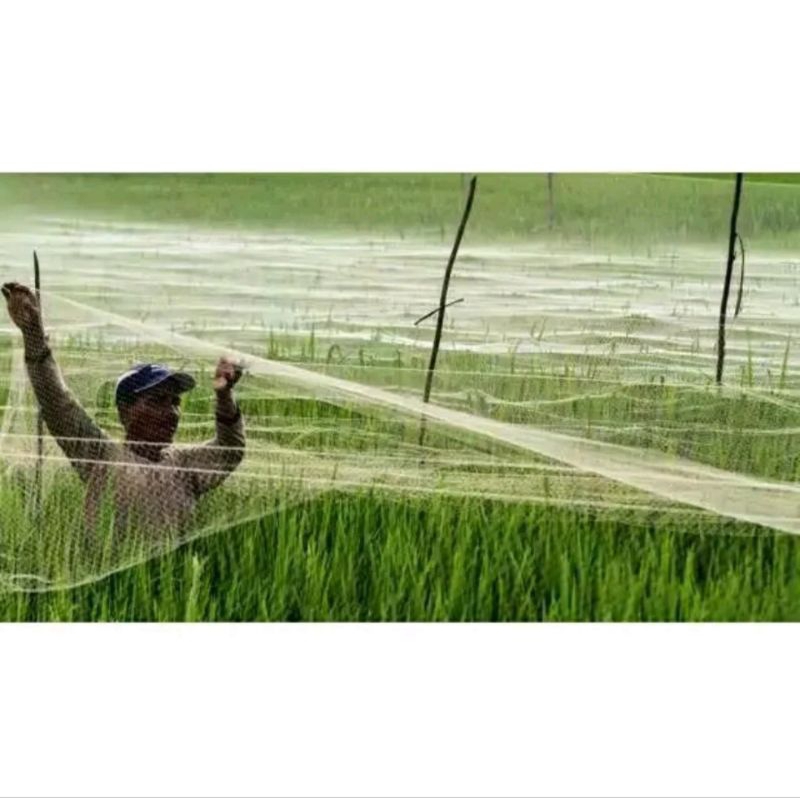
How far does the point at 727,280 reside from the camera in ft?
7.94

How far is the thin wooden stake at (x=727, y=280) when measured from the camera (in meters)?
2.40

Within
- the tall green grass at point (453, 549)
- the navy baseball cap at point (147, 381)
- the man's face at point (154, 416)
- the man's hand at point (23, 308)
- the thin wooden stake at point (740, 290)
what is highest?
the thin wooden stake at point (740, 290)

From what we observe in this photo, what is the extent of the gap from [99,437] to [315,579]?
0.43 metres

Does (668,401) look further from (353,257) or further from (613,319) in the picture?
(353,257)

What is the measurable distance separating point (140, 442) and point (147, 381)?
0.34ft

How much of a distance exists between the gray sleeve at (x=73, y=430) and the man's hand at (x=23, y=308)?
0.11 m

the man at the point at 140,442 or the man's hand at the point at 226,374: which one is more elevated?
the man's hand at the point at 226,374

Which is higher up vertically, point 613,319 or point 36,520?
point 613,319

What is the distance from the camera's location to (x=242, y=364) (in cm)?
238

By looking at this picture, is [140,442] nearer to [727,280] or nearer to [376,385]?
[376,385]

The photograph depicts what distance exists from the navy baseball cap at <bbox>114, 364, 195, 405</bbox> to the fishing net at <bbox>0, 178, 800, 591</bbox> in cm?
1

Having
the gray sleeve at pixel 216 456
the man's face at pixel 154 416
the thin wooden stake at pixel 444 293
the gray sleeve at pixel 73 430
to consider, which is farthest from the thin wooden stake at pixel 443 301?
the gray sleeve at pixel 73 430

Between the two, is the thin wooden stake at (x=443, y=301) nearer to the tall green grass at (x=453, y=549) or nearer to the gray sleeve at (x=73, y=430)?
the tall green grass at (x=453, y=549)

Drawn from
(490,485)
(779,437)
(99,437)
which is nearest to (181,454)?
(99,437)
